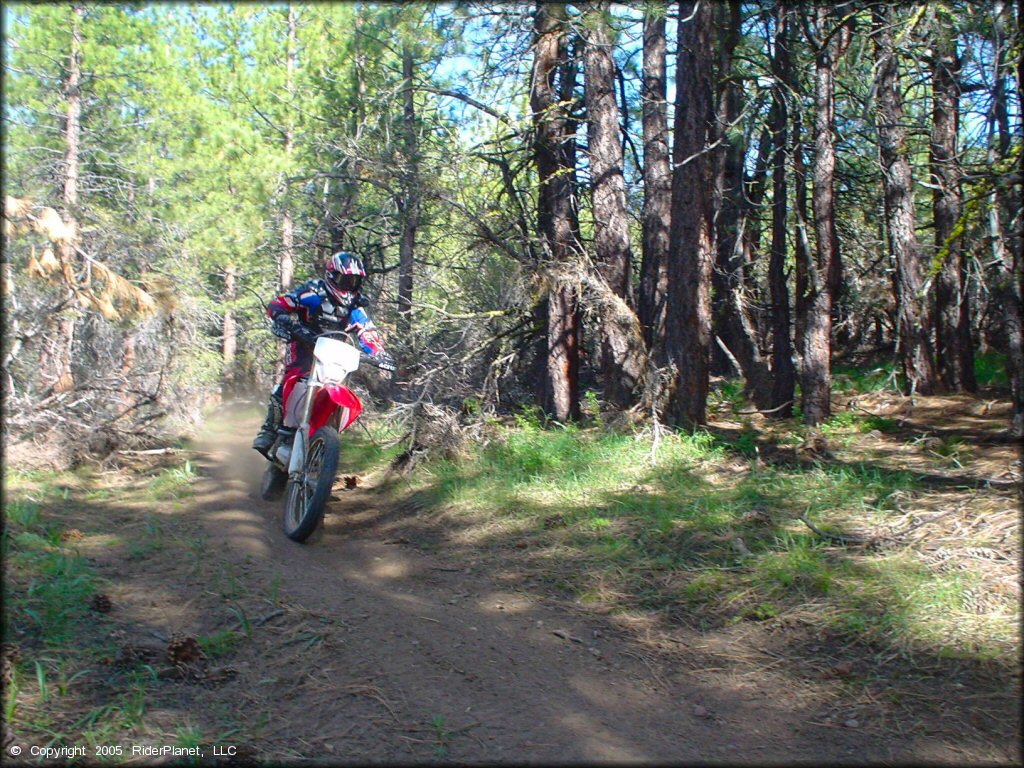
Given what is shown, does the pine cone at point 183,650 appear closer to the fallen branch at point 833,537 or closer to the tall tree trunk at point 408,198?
the fallen branch at point 833,537

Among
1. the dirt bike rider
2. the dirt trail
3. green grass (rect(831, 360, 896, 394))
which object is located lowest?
the dirt trail

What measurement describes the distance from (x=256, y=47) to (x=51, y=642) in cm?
1594

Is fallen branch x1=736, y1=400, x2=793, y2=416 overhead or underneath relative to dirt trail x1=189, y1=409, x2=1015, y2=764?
overhead

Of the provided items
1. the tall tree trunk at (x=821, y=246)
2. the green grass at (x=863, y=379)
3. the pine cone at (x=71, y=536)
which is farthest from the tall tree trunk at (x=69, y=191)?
the green grass at (x=863, y=379)

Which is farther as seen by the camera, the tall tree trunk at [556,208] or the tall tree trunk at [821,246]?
the tall tree trunk at [556,208]

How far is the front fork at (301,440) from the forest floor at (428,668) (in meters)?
0.66

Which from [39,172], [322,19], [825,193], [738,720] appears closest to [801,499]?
[738,720]

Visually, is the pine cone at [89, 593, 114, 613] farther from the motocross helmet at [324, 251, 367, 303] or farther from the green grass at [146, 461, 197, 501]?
the motocross helmet at [324, 251, 367, 303]

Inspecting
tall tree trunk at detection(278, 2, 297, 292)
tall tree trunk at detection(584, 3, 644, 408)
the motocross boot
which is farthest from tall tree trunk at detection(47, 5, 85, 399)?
tall tree trunk at detection(584, 3, 644, 408)

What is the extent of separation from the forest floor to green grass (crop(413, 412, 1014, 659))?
206 millimetres

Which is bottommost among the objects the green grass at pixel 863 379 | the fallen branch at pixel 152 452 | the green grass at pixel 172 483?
the green grass at pixel 172 483

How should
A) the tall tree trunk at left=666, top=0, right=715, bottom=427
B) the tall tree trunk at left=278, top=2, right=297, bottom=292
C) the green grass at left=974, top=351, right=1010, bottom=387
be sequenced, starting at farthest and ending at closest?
the tall tree trunk at left=278, top=2, right=297, bottom=292, the green grass at left=974, top=351, right=1010, bottom=387, the tall tree trunk at left=666, top=0, right=715, bottom=427

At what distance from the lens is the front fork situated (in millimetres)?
7052

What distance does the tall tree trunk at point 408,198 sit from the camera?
11.2 m
